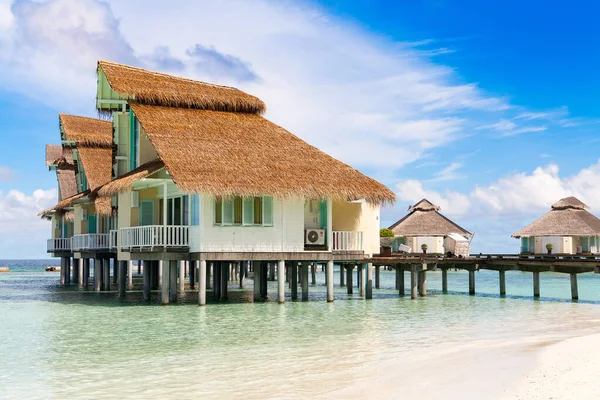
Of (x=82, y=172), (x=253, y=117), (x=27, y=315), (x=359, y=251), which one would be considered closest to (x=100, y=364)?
(x=27, y=315)

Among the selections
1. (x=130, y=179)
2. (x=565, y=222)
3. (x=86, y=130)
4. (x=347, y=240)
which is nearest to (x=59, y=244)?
(x=86, y=130)

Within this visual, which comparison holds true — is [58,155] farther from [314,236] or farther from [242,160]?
[314,236]

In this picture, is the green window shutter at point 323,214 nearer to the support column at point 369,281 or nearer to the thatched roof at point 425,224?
the support column at point 369,281

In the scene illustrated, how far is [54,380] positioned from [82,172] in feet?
82.0

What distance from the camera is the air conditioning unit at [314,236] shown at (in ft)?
81.0


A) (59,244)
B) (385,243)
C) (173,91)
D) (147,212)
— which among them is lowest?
(385,243)

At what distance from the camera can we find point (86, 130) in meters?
Answer: 37.0

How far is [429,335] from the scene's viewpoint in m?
17.4

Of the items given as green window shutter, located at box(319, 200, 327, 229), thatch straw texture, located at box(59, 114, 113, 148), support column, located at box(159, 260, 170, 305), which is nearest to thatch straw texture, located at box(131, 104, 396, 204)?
green window shutter, located at box(319, 200, 327, 229)

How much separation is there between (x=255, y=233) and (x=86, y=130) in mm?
16902

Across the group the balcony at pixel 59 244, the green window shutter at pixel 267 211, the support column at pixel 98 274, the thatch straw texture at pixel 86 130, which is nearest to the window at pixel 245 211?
the green window shutter at pixel 267 211

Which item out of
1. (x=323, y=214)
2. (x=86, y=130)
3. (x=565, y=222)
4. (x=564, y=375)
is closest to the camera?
(x=564, y=375)

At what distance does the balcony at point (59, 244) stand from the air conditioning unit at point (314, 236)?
19.1 meters

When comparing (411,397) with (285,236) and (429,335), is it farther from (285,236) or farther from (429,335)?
(285,236)
